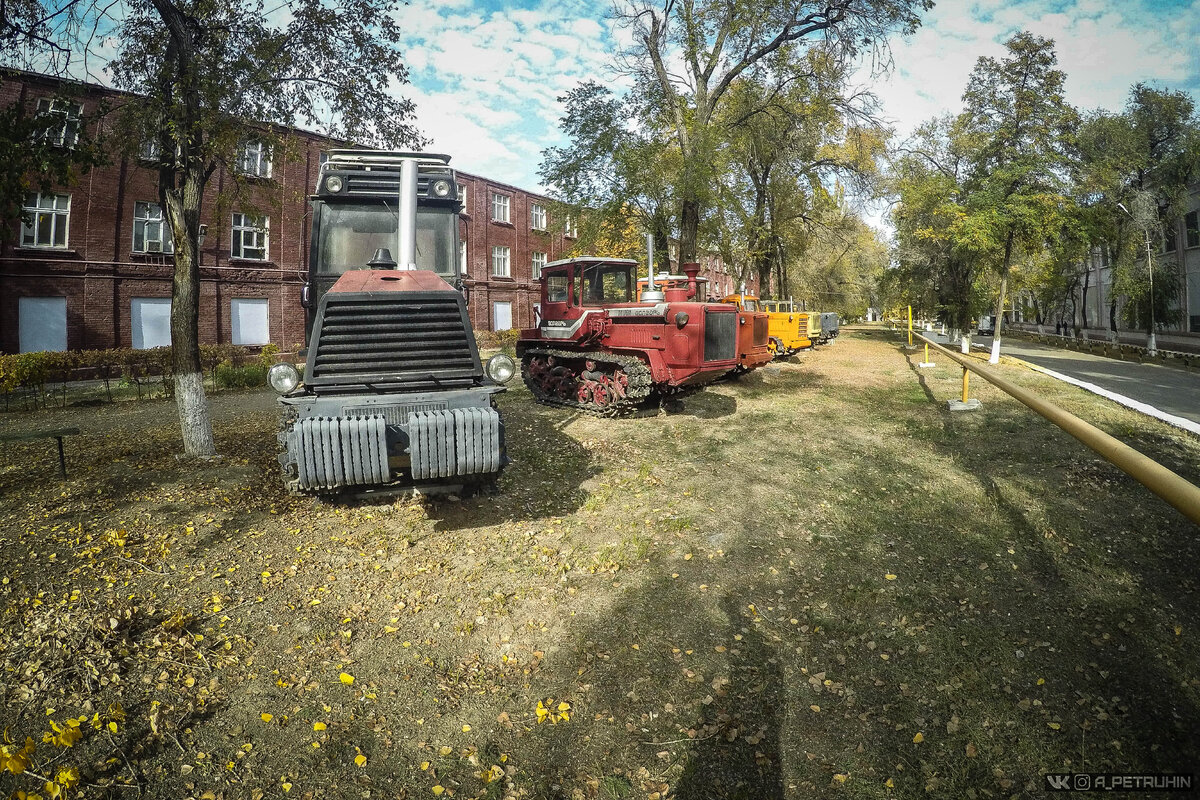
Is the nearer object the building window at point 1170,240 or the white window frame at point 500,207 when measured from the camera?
the white window frame at point 500,207

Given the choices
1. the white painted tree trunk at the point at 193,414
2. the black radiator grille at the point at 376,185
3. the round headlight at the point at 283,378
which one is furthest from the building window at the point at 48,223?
the round headlight at the point at 283,378

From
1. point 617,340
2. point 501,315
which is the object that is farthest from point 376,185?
point 501,315

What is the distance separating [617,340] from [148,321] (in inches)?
749

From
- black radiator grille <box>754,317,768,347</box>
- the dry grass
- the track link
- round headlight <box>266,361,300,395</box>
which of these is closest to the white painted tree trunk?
the dry grass

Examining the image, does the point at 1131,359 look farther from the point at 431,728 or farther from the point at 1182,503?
the point at 431,728

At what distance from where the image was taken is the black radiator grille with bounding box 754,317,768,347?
11727mm

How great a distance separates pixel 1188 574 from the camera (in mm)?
4867

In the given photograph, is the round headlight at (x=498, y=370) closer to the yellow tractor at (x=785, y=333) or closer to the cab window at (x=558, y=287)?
the cab window at (x=558, y=287)

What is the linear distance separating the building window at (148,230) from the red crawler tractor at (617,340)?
15987mm

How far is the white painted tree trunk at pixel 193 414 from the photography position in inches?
299

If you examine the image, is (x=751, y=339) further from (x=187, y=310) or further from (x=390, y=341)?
(x=187, y=310)

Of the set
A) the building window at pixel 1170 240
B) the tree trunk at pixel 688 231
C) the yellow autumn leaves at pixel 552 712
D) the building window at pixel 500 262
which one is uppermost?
the building window at pixel 1170 240

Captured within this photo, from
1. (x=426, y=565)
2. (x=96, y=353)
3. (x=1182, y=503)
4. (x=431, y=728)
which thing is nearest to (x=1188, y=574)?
(x=1182, y=503)

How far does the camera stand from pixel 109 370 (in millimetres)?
16828
